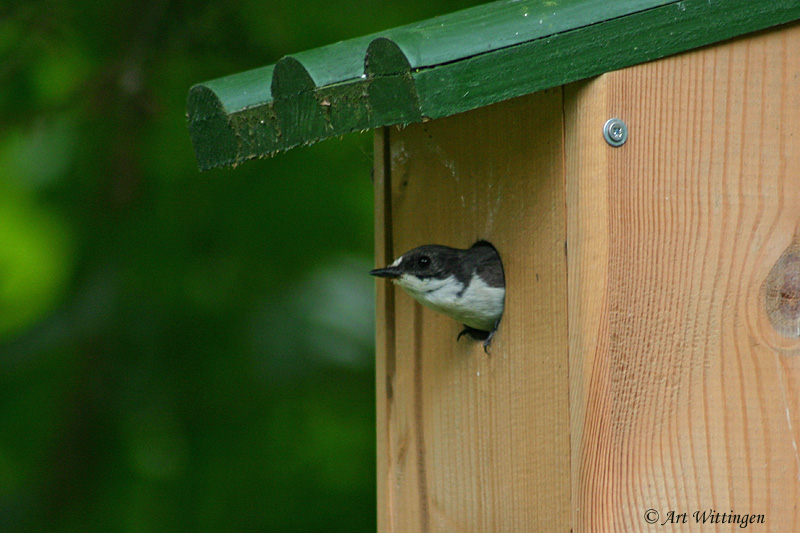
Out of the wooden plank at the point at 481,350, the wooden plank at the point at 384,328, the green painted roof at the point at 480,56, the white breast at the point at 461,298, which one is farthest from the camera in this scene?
the wooden plank at the point at 384,328

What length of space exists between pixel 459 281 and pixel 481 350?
0.54ft

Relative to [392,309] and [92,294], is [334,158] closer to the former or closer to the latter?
[92,294]

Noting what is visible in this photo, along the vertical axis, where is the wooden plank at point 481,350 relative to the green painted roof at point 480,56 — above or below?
below

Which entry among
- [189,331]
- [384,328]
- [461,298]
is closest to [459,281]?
[461,298]

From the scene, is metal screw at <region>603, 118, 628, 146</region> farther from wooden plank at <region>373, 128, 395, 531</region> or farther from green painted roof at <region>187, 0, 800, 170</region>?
wooden plank at <region>373, 128, 395, 531</region>

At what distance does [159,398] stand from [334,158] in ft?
4.18

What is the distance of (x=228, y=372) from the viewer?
3.86 m

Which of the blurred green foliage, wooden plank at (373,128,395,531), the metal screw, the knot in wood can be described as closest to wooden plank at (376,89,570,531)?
wooden plank at (373,128,395,531)

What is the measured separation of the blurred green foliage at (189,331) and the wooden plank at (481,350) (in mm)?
1392

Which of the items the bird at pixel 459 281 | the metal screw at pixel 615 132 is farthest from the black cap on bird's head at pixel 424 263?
the metal screw at pixel 615 132

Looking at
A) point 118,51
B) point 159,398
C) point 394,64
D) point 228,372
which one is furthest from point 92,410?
point 394,64

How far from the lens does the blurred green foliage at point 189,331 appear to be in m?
3.72

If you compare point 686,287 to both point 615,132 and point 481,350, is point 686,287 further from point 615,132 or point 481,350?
point 481,350

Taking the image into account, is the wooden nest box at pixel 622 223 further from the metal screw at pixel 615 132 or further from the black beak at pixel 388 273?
the black beak at pixel 388 273
